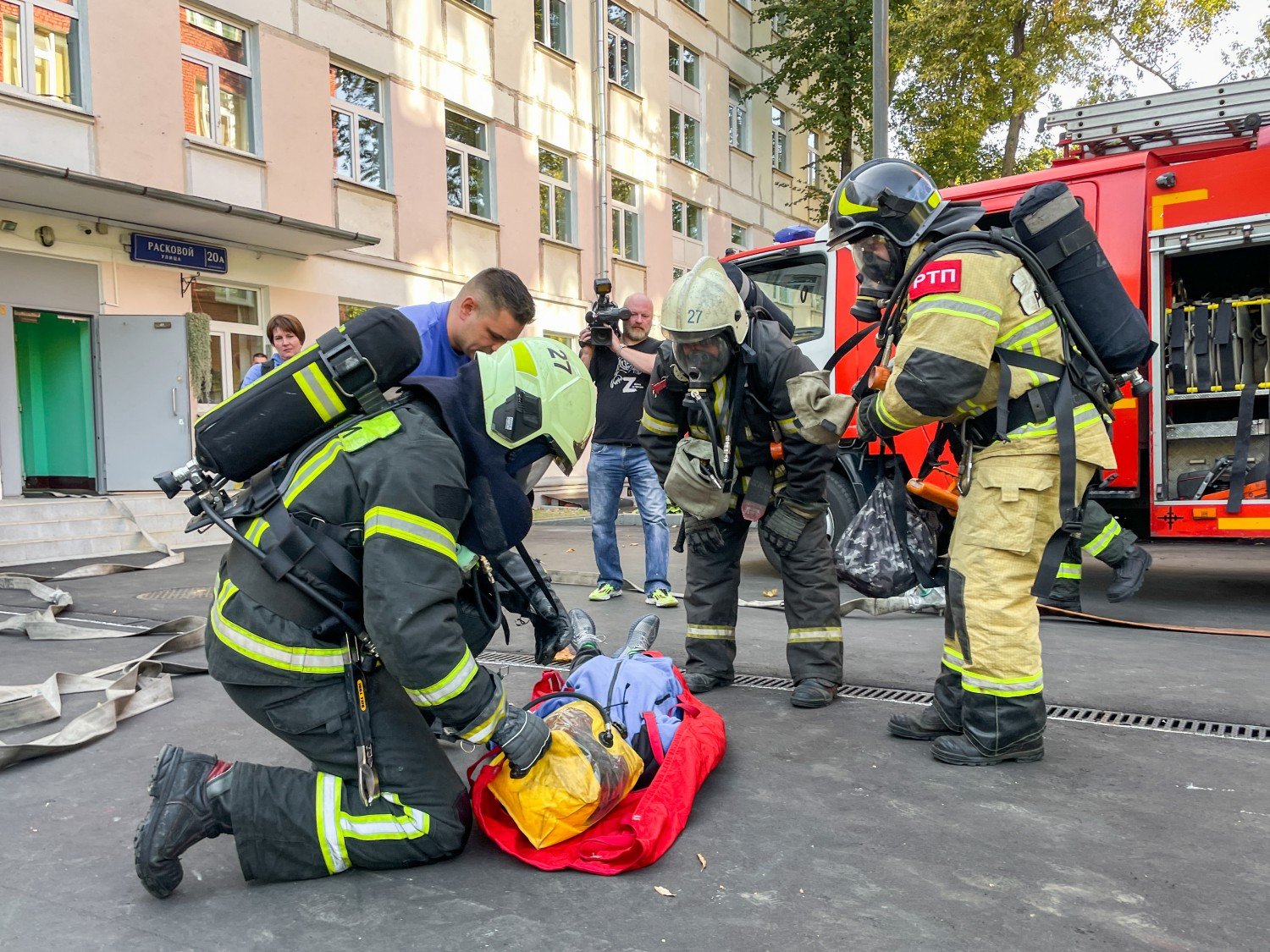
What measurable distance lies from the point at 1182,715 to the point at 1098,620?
1847mm

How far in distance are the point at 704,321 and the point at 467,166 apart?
44.1ft

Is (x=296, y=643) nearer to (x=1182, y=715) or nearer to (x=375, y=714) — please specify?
(x=375, y=714)

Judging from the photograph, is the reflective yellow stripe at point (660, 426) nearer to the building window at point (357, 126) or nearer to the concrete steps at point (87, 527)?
the concrete steps at point (87, 527)

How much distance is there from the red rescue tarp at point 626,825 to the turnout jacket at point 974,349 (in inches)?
51.8

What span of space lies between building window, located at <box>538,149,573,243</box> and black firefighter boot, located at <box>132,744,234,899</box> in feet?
53.3

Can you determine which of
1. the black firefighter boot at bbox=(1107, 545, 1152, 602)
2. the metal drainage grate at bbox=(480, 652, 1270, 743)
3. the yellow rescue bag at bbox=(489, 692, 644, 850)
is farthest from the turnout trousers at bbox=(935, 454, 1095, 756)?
the black firefighter boot at bbox=(1107, 545, 1152, 602)

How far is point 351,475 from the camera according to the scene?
244 cm

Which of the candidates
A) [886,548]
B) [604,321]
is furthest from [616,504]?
[886,548]

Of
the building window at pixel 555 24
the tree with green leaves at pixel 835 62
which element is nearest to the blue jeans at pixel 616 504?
the building window at pixel 555 24

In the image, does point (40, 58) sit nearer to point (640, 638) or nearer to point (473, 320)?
point (473, 320)

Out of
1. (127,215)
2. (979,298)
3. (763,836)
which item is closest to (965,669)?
(763,836)

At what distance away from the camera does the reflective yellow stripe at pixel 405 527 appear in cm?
230

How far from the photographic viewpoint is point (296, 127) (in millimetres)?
12961

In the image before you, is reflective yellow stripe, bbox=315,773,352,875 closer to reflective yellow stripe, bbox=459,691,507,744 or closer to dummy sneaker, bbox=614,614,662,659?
reflective yellow stripe, bbox=459,691,507,744
